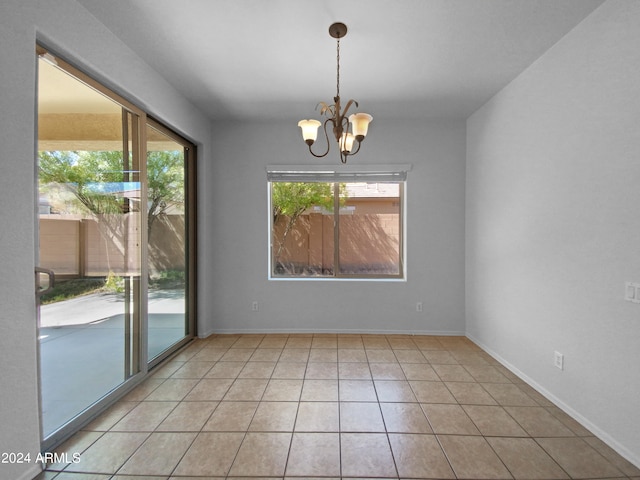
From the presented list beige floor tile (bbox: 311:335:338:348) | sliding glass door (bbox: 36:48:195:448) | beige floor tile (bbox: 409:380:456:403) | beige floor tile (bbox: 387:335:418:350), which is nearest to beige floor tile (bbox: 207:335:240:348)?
sliding glass door (bbox: 36:48:195:448)

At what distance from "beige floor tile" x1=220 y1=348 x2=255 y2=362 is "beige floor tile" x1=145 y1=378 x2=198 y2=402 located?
1.47ft

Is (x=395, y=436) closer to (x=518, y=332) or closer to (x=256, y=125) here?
(x=518, y=332)

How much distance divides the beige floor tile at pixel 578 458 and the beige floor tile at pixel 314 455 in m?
1.26

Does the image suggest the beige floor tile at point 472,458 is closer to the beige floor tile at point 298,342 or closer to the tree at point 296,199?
the beige floor tile at point 298,342

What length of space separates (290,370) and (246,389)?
46 centimetres

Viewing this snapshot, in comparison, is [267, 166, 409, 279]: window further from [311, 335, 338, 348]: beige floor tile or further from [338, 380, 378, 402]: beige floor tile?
[338, 380, 378, 402]: beige floor tile

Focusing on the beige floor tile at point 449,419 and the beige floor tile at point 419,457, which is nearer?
the beige floor tile at point 419,457

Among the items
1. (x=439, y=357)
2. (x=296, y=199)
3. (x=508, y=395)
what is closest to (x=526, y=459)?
(x=508, y=395)

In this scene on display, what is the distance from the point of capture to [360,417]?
201 cm

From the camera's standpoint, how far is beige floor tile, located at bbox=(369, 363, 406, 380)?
258 cm

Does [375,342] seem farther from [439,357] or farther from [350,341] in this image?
[439,357]

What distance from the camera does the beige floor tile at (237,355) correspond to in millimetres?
2941

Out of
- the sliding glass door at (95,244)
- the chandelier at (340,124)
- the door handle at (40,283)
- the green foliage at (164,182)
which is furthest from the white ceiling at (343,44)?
the door handle at (40,283)

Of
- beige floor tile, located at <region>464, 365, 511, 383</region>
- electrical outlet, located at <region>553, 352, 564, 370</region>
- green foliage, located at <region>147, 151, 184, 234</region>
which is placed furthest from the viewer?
green foliage, located at <region>147, 151, 184, 234</region>
